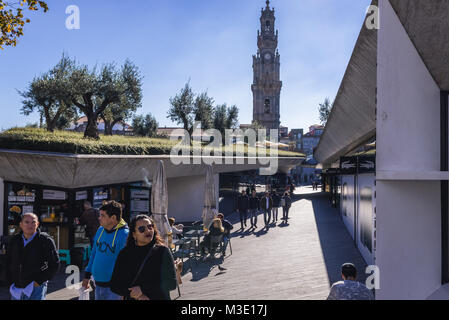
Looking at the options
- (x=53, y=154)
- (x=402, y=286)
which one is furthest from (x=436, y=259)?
→ (x=53, y=154)

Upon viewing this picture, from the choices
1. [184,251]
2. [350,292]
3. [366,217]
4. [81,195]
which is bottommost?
[184,251]

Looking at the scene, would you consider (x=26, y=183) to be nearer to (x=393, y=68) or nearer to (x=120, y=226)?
(x=120, y=226)

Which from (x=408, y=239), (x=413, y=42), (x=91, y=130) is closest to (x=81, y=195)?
(x=91, y=130)

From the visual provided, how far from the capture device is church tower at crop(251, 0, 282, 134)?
287 feet

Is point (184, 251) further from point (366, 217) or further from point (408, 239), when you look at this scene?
point (408, 239)

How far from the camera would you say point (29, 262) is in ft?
14.8

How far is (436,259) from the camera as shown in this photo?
114 inches

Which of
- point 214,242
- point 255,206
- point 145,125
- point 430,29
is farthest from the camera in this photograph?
point 145,125

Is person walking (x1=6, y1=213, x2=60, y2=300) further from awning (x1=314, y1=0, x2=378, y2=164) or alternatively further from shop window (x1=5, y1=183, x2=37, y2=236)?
shop window (x1=5, y1=183, x2=37, y2=236)

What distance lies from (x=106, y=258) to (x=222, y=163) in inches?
661

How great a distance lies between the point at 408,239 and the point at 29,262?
14.3ft

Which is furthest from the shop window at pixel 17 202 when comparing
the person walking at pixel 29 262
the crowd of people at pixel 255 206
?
the crowd of people at pixel 255 206

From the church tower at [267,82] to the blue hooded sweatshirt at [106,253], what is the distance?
8370cm

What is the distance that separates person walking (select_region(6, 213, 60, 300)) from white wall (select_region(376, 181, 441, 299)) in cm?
398
